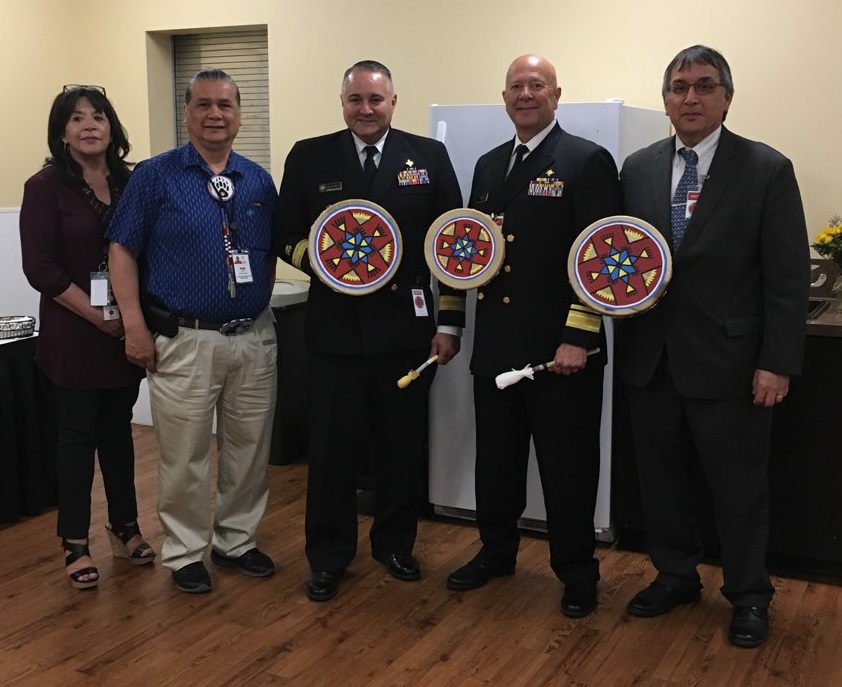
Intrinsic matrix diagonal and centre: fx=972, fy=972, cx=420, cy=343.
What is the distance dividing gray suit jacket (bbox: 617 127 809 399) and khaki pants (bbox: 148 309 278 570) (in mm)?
1182

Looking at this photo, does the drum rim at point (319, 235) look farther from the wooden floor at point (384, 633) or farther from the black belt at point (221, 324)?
the wooden floor at point (384, 633)

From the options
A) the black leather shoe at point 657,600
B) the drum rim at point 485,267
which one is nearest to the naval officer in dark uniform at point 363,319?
the drum rim at point 485,267

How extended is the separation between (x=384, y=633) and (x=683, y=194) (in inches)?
56.0

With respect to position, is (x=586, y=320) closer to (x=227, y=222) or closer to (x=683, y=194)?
(x=683, y=194)

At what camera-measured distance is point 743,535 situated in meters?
2.60

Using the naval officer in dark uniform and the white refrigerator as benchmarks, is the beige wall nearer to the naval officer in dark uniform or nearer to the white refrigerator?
the white refrigerator

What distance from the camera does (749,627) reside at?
2.57 meters

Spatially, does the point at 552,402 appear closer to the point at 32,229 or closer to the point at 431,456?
the point at 431,456

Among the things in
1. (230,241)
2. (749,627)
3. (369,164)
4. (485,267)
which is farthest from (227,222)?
(749,627)

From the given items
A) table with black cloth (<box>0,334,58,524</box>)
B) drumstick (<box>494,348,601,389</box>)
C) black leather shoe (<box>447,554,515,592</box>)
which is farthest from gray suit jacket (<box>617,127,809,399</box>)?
table with black cloth (<box>0,334,58,524</box>)

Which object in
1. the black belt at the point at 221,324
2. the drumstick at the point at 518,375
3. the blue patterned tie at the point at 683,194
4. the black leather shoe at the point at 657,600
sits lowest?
the black leather shoe at the point at 657,600

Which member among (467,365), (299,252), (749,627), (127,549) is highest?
(299,252)

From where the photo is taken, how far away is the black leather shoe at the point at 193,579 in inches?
115

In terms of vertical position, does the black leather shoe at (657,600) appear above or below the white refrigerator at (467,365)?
below
